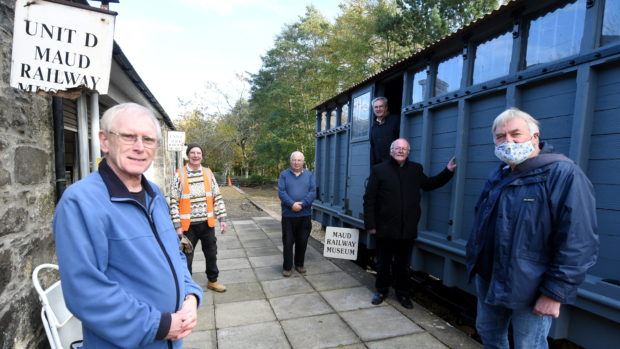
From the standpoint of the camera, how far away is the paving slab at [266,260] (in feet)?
17.4

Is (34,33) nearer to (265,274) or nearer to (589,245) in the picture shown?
(589,245)

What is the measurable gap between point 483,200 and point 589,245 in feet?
2.20

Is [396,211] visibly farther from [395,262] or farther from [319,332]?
[319,332]

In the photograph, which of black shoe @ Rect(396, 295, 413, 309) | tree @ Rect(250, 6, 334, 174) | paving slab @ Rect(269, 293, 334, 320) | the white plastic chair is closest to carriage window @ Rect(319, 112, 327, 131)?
paving slab @ Rect(269, 293, 334, 320)

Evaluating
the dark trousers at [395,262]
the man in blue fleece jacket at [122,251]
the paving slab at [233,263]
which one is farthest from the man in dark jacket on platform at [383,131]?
the man in blue fleece jacket at [122,251]

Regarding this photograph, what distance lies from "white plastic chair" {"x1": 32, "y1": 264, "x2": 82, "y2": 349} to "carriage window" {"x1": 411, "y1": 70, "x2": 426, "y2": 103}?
12.9 ft

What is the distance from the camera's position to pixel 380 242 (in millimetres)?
3797

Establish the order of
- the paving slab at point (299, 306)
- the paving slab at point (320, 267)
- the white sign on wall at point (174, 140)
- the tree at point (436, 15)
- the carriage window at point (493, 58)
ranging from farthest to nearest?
the tree at point (436, 15)
the white sign on wall at point (174, 140)
the paving slab at point (320, 267)
the paving slab at point (299, 306)
the carriage window at point (493, 58)

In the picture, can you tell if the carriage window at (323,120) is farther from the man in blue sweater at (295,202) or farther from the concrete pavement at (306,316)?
the concrete pavement at (306,316)

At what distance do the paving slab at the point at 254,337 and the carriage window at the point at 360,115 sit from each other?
3.17 m

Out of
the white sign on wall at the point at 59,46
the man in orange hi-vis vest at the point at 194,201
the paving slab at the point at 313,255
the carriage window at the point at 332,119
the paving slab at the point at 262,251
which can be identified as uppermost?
the carriage window at the point at 332,119

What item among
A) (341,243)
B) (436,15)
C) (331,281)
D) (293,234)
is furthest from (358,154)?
(436,15)

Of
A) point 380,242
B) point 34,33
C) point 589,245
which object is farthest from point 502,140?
point 34,33

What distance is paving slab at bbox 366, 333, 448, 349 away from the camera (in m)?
2.84
